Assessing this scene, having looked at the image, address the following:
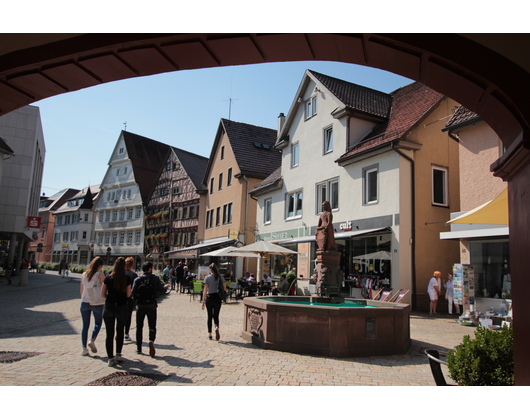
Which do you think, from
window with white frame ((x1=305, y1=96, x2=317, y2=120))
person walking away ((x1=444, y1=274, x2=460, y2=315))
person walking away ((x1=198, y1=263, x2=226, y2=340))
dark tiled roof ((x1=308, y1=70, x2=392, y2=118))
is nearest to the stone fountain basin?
person walking away ((x1=198, y1=263, x2=226, y2=340))

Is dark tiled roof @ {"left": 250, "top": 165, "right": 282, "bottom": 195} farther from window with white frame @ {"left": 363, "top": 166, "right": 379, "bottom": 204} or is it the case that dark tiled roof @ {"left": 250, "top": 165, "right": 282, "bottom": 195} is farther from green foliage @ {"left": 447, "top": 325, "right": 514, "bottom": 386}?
green foliage @ {"left": 447, "top": 325, "right": 514, "bottom": 386}

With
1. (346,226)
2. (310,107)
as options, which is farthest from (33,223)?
(346,226)

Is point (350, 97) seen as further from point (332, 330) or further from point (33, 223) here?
point (33, 223)

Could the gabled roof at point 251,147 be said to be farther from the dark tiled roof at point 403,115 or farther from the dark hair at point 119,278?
the dark hair at point 119,278

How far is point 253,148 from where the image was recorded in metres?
33.7

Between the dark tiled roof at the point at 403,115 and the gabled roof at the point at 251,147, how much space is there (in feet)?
40.5

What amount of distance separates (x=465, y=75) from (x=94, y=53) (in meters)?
3.07

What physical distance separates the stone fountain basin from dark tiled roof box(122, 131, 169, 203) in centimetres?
4537

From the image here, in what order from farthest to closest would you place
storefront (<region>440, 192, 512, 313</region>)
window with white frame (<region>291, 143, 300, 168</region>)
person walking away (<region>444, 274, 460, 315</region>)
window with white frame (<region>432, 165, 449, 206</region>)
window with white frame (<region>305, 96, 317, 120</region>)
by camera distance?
window with white frame (<region>291, 143, 300, 168</region>) → window with white frame (<region>305, 96, 317, 120</region>) → window with white frame (<region>432, 165, 449, 206</region>) → person walking away (<region>444, 274, 460, 315</region>) → storefront (<region>440, 192, 512, 313</region>)

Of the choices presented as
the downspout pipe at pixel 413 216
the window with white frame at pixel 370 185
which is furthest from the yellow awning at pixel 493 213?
the window with white frame at pixel 370 185

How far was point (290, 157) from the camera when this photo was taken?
82.6 feet

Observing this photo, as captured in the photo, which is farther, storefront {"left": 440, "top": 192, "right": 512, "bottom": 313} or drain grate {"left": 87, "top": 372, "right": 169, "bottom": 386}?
storefront {"left": 440, "top": 192, "right": 512, "bottom": 313}

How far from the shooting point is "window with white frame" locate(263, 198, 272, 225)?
90.3 feet
